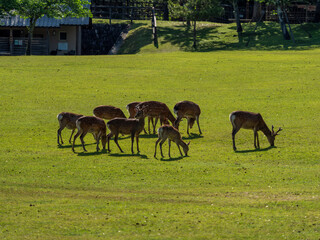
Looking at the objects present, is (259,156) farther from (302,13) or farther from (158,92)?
(302,13)

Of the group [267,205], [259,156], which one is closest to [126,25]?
[259,156]

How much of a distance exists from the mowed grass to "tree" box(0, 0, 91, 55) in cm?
2260

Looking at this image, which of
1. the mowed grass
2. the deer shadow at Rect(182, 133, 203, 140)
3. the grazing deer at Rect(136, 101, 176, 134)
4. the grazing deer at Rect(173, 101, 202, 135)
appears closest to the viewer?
the mowed grass

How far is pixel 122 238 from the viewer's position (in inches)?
590

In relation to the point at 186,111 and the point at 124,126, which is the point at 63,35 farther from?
the point at 124,126

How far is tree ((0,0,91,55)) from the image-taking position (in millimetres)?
65562

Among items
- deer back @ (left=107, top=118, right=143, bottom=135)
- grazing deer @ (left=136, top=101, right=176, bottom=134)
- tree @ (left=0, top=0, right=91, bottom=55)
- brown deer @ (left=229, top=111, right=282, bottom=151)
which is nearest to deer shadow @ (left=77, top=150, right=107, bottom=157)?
deer back @ (left=107, top=118, right=143, bottom=135)

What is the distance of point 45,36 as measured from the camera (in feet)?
254

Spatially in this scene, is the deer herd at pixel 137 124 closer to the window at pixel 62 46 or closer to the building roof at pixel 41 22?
the building roof at pixel 41 22

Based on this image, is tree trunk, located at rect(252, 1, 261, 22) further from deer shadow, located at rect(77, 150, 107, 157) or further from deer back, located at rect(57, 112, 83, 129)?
deer shadow, located at rect(77, 150, 107, 157)

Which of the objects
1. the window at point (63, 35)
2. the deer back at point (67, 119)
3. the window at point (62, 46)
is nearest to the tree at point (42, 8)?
the window at point (62, 46)

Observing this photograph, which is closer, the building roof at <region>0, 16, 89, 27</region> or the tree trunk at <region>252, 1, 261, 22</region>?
the building roof at <region>0, 16, 89, 27</region>

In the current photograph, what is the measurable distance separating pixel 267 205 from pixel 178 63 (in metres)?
33.9

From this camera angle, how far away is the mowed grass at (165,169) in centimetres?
1590
